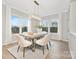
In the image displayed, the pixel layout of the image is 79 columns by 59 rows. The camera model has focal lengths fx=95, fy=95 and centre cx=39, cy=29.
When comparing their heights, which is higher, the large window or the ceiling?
the ceiling

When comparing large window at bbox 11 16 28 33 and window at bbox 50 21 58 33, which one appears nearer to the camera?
large window at bbox 11 16 28 33

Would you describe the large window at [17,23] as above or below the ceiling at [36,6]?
below

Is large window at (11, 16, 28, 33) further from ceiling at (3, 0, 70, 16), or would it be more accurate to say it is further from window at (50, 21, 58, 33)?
window at (50, 21, 58, 33)

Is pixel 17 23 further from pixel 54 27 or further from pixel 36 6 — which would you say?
pixel 54 27

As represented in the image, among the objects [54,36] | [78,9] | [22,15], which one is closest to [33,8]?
[22,15]

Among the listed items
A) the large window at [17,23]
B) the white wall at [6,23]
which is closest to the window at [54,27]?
the large window at [17,23]

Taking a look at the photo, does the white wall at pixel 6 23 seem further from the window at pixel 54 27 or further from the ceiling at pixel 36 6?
the window at pixel 54 27

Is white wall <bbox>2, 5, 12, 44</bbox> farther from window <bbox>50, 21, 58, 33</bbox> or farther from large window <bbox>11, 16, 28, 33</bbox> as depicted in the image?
window <bbox>50, 21, 58, 33</bbox>

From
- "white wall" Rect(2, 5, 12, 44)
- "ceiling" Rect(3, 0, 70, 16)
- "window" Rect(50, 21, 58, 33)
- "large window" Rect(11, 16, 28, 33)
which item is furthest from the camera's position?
"window" Rect(50, 21, 58, 33)

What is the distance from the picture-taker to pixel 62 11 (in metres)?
7.39

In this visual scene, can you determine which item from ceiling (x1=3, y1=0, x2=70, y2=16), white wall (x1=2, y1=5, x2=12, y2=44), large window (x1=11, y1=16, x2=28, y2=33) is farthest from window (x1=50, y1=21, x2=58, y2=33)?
white wall (x1=2, y1=5, x2=12, y2=44)

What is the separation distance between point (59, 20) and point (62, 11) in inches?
29.0

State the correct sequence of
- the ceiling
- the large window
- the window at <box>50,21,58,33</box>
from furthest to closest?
the window at <box>50,21,58,33</box> < the large window < the ceiling

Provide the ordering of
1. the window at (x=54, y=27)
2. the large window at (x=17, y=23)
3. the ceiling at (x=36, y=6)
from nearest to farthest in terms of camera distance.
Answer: the ceiling at (x=36, y=6) < the large window at (x=17, y=23) < the window at (x=54, y=27)
